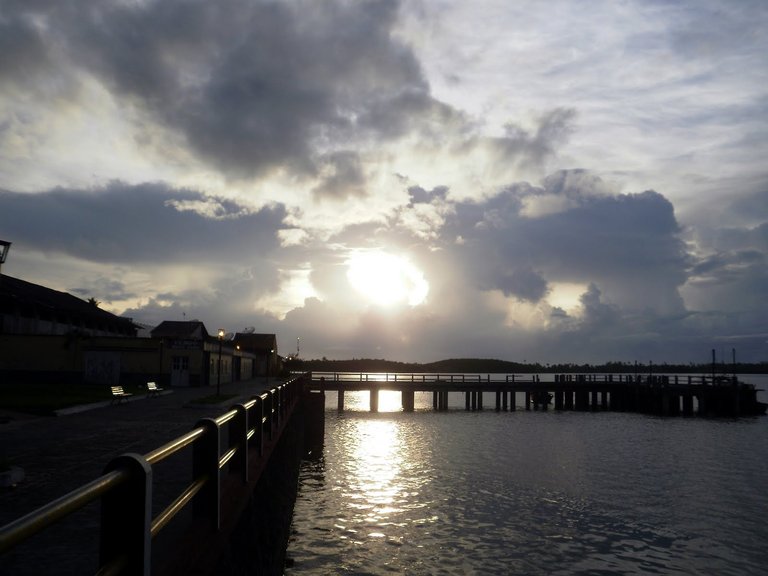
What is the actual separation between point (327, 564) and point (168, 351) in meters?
34.6

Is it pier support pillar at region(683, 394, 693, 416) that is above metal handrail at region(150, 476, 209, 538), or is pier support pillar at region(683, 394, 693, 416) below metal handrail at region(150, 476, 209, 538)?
below

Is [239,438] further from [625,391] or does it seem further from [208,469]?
[625,391]

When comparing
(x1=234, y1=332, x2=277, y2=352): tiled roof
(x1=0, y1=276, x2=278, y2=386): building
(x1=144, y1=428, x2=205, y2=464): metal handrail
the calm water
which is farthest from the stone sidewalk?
(x1=234, y1=332, x2=277, y2=352): tiled roof

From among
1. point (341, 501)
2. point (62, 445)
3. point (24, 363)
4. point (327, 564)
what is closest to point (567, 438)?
point (341, 501)

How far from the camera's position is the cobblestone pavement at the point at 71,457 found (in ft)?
20.4

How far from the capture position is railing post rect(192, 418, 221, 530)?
529 cm

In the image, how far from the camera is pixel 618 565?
1469 centimetres

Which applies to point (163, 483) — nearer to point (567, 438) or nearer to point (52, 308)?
point (567, 438)

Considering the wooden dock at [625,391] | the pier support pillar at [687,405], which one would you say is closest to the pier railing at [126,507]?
the wooden dock at [625,391]

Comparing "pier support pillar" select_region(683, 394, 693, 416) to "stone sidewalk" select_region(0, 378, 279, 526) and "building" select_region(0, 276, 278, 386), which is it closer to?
"building" select_region(0, 276, 278, 386)

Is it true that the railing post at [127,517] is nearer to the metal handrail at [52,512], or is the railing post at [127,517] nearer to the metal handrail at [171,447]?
the metal handrail at [52,512]

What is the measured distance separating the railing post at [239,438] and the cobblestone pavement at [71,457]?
3.84 ft

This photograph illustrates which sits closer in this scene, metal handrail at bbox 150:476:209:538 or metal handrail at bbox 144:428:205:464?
metal handrail at bbox 144:428:205:464

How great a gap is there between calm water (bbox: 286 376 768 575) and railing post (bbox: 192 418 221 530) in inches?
360
